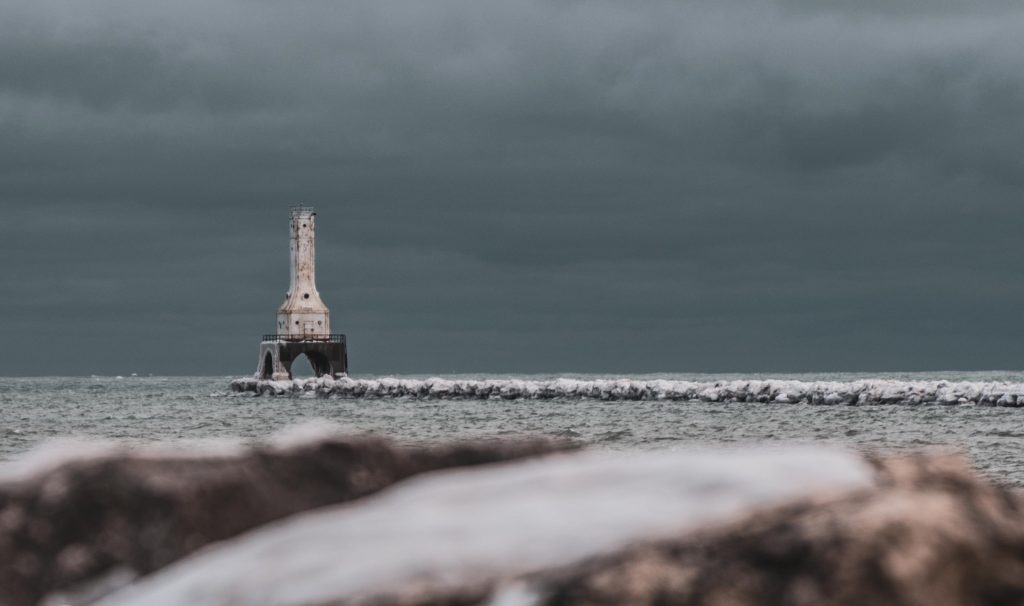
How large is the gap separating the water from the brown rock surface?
1605 centimetres

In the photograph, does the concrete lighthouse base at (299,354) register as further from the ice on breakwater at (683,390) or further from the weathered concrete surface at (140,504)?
the weathered concrete surface at (140,504)

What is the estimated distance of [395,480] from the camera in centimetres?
447

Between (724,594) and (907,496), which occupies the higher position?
(907,496)

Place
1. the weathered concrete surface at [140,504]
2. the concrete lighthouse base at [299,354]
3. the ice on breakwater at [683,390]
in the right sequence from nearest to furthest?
the weathered concrete surface at [140,504]
the ice on breakwater at [683,390]
the concrete lighthouse base at [299,354]

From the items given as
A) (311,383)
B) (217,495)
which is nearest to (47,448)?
(217,495)

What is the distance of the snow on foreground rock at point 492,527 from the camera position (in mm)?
3266

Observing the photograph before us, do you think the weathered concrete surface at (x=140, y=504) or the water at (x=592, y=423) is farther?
the water at (x=592, y=423)

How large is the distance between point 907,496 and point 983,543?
18 centimetres

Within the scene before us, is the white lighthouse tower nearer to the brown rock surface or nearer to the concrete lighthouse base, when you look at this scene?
the concrete lighthouse base

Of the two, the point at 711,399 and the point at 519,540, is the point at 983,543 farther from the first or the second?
the point at 711,399

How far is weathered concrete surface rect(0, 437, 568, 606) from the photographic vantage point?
4117mm

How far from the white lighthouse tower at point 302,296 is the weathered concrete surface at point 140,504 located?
66855 mm

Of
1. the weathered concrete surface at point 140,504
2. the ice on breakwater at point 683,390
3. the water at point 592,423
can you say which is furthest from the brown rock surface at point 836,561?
the ice on breakwater at point 683,390

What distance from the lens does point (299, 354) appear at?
70.5m
